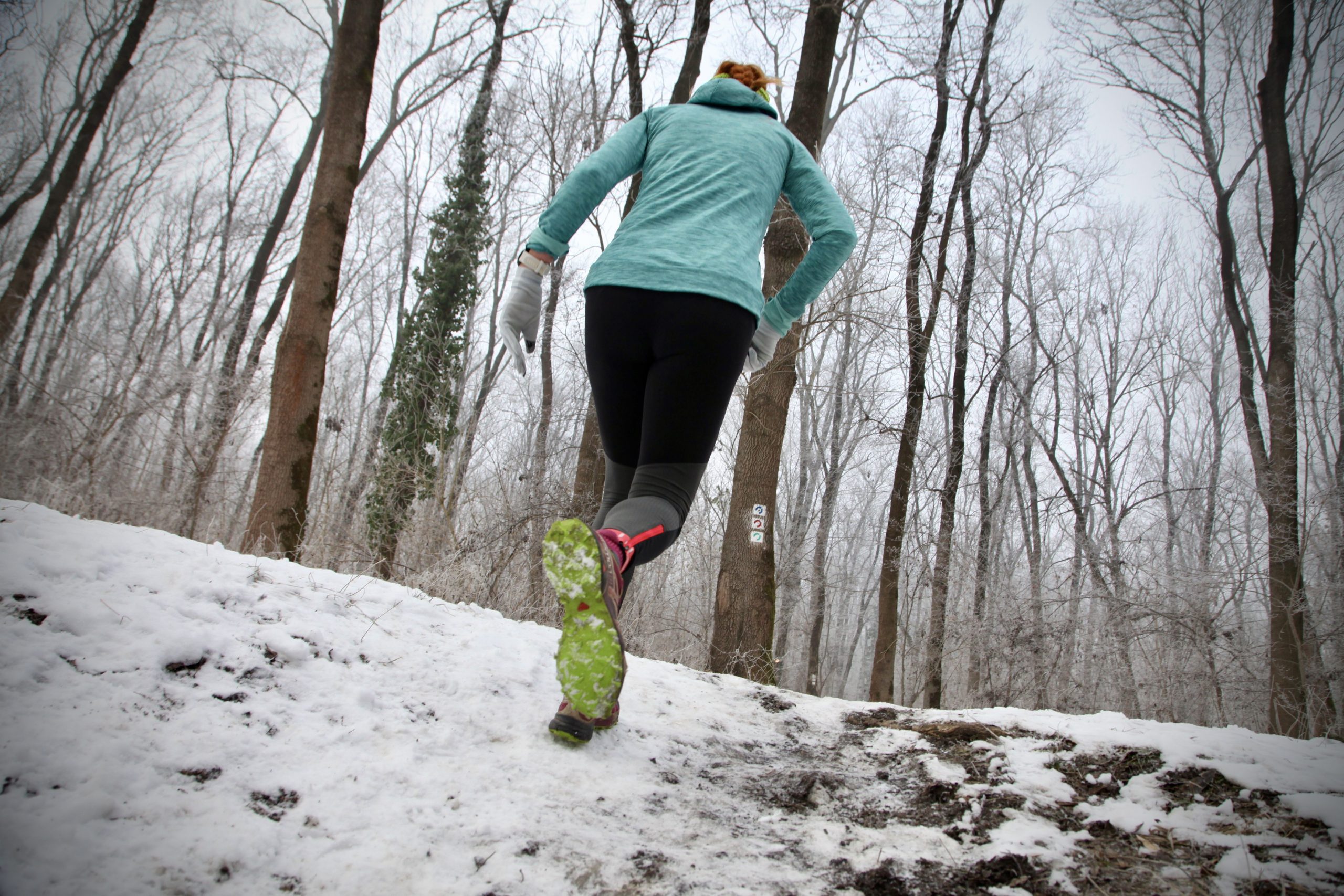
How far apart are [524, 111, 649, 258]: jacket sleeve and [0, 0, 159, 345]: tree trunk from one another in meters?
10.1

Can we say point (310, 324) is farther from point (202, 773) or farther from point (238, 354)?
point (238, 354)

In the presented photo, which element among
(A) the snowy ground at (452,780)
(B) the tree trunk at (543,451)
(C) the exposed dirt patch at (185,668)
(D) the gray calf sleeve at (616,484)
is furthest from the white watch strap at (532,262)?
(B) the tree trunk at (543,451)

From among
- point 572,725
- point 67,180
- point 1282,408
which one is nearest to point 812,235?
point 572,725

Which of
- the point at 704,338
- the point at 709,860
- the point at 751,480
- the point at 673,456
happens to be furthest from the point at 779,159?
the point at 751,480

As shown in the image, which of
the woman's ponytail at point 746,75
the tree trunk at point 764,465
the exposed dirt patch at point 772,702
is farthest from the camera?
the tree trunk at point 764,465

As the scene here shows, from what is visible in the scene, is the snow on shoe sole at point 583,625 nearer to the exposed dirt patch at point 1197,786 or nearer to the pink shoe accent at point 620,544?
the pink shoe accent at point 620,544

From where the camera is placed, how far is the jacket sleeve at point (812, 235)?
6.00ft

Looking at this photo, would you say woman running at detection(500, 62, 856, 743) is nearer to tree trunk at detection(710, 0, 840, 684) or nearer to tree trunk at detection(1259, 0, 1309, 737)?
tree trunk at detection(710, 0, 840, 684)

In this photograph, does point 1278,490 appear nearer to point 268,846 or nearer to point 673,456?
point 673,456

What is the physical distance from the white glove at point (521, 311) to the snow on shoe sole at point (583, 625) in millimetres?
652

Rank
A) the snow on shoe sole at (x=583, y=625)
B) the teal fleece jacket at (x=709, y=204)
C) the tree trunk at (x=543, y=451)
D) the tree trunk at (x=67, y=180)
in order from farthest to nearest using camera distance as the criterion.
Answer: the tree trunk at (x=67, y=180) < the tree trunk at (x=543, y=451) < the teal fleece jacket at (x=709, y=204) < the snow on shoe sole at (x=583, y=625)

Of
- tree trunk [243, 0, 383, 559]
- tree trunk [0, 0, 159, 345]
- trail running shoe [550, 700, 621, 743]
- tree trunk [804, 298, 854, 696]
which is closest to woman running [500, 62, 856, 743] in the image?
trail running shoe [550, 700, 621, 743]

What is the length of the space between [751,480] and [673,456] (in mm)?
3381

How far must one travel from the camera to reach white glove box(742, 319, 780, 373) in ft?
6.32
